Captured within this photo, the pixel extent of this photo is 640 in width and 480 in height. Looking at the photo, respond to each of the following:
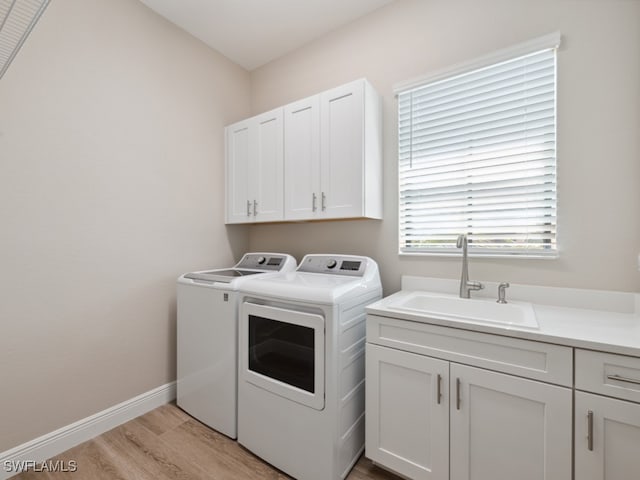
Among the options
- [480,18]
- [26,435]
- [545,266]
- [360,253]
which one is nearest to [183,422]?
[26,435]

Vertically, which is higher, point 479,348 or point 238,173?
point 238,173

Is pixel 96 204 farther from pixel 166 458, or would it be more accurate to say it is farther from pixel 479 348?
pixel 479 348

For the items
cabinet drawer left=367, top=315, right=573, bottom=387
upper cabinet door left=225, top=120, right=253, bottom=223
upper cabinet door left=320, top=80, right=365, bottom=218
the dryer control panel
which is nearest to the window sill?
upper cabinet door left=320, top=80, right=365, bottom=218

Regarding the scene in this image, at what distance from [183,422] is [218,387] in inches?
16.5

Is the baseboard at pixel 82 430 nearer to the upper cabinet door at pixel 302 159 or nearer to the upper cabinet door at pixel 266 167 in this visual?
the upper cabinet door at pixel 266 167

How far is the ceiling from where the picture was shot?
2062 mm

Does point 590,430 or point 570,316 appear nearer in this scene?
point 590,430

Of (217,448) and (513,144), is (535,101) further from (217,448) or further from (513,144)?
(217,448)

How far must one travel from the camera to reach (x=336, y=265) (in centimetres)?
203

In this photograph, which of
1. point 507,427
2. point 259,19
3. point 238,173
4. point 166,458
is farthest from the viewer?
point 238,173

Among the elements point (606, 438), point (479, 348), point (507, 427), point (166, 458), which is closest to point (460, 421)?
point (507, 427)

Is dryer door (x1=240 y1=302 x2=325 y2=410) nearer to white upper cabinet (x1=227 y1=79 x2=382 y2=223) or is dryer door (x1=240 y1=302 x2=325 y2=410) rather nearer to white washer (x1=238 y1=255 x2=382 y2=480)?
white washer (x1=238 y1=255 x2=382 y2=480)

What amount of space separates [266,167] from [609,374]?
2.18 m

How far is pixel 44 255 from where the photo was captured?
1.62 m
